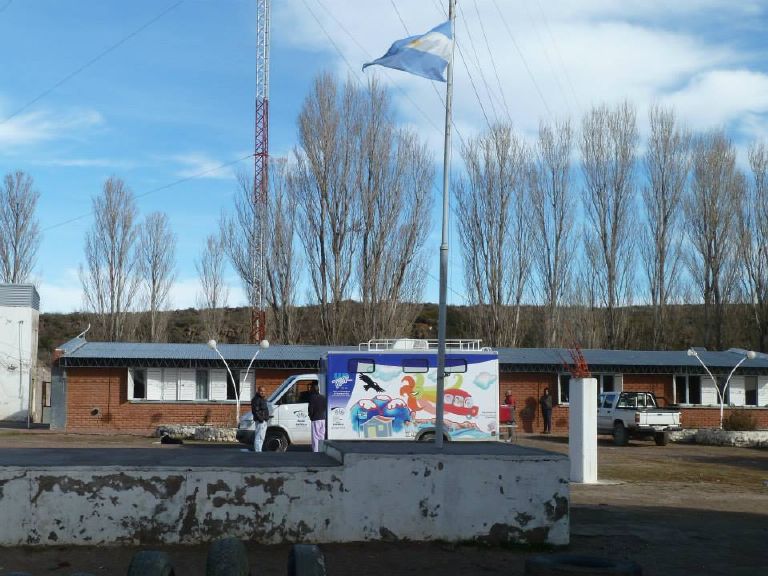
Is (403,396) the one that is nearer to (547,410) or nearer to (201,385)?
(547,410)

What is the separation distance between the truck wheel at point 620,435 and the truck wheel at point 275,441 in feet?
40.1

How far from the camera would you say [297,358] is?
107 feet

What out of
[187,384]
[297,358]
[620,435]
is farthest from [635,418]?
[187,384]

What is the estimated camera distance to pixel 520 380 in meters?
34.0

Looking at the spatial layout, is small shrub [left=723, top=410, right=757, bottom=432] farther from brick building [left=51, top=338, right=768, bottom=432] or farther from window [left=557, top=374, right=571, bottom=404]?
window [left=557, top=374, right=571, bottom=404]

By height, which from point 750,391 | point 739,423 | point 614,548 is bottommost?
point 614,548

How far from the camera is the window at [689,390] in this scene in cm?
3522

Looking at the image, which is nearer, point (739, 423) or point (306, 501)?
point (306, 501)

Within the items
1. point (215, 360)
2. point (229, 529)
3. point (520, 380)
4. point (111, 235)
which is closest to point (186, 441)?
point (215, 360)

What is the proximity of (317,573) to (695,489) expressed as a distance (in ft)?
38.0

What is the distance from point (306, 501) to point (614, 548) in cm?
354

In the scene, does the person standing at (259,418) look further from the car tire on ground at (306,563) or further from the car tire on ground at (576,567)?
the car tire on ground at (306,563)

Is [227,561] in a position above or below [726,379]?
below

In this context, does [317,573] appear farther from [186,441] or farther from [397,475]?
[186,441]
